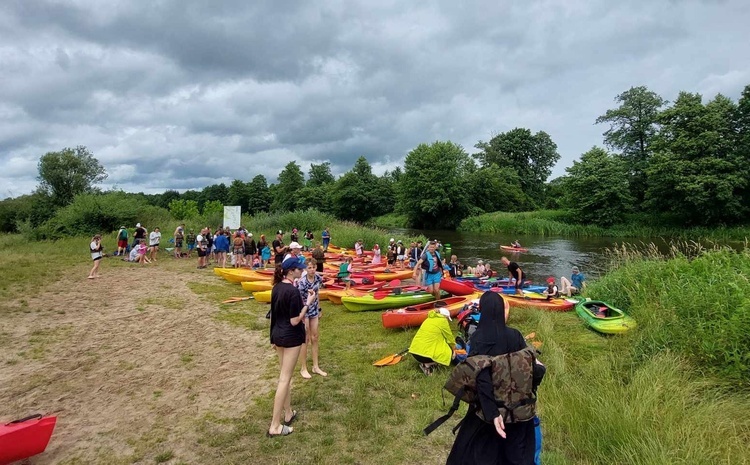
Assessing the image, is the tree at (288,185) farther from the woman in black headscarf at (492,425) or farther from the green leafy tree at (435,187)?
the woman in black headscarf at (492,425)

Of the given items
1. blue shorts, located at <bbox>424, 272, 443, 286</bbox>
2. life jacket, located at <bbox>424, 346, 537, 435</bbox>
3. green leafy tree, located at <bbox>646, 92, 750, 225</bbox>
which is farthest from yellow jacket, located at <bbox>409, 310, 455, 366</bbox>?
green leafy tree, located at <bbox>646, 92, 750, 225</bbox>

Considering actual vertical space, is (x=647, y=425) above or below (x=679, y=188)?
below

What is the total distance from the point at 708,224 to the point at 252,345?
37175 mm

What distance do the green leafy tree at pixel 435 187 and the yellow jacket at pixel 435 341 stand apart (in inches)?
1543

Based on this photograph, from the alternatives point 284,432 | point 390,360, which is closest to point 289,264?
point 284,432

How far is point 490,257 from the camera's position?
2325cm

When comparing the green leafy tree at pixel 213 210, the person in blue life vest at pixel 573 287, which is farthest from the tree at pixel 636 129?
the green leafy tree at pixel 213 210

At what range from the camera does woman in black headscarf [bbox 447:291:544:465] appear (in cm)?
254

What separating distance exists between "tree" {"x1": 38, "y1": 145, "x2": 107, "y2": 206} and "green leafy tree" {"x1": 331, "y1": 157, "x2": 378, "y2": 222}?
31595 millimetres

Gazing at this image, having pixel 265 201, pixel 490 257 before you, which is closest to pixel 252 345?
pixel 490 257

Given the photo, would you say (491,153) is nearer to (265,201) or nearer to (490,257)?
(490,257)

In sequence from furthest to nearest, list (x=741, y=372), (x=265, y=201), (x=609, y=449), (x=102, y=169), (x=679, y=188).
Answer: (x=265, y=201)
(x=102, y=169)
(x=679, y=188)
(x=741, y=372)
(x=609, y=449)

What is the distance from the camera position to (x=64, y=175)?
36.5m

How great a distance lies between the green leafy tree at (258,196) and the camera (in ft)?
270
